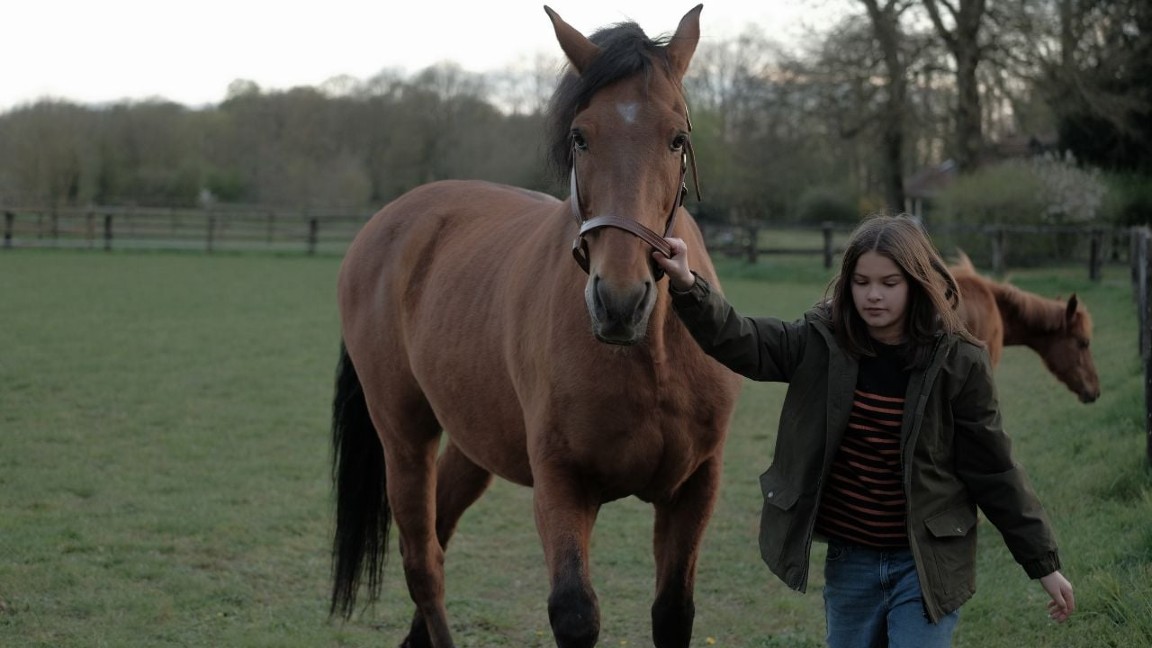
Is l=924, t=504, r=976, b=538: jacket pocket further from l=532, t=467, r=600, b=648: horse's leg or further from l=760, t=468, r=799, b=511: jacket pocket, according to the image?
l=532, t=467, r=600, b=648: horse's leg

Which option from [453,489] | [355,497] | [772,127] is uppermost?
[772,127]

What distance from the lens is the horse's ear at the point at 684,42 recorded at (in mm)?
2895

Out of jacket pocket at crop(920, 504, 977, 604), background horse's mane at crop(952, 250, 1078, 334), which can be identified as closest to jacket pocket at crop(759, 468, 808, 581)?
jacket pocket at crop(920, 504, 977, 604)

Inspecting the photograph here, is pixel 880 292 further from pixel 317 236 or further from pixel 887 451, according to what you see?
pixel 317 236

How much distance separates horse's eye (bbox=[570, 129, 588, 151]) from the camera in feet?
8.70

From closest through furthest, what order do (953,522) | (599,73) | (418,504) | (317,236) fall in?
(953,522), (599,73), (418,504), (317,236)

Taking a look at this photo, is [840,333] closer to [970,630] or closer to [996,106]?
[970,630]

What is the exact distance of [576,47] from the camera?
280cm

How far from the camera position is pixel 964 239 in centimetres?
2373

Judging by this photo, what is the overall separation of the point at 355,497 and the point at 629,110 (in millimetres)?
2714

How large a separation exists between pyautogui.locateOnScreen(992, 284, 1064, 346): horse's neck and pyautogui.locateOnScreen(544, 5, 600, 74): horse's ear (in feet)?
19.2

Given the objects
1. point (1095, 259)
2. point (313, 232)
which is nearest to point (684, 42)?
point (1095, 259)

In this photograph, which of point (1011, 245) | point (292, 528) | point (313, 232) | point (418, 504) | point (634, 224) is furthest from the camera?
point (313, 232)

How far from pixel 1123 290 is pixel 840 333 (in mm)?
17424
